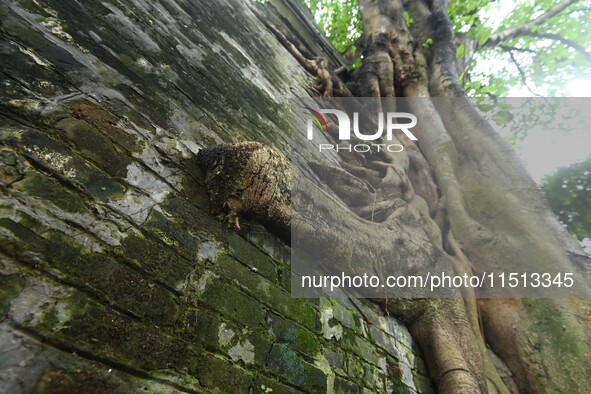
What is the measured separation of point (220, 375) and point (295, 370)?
0.41 m

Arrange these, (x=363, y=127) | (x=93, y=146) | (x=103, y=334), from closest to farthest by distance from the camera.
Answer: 1. (x=103, y=334)
2. (x=93, y=146)
3. (x=363, y=127)

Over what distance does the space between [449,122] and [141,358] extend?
180 inches

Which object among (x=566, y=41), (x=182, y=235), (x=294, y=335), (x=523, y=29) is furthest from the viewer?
(x=566, y=41)

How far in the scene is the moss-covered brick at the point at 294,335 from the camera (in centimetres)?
153

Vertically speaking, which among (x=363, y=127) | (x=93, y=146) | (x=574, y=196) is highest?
(x=363, y=127)

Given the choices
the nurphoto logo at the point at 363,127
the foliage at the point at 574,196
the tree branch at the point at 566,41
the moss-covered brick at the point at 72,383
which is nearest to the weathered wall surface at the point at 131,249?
the moss-covered brick at the point at 72,383

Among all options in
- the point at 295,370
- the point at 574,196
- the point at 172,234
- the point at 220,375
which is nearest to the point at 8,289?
the point at 172,234

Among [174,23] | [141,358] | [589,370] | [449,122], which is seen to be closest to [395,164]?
[449,122]

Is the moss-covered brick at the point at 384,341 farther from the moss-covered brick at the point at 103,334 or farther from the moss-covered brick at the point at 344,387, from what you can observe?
the moss-covered brick at the point at 103,334

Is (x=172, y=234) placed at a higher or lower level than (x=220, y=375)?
higher

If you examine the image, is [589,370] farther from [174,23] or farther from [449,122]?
[174,23]

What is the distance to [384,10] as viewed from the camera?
18.6 ft

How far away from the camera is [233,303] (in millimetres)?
1409

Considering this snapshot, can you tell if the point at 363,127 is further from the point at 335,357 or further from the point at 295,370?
the point at 295,370
